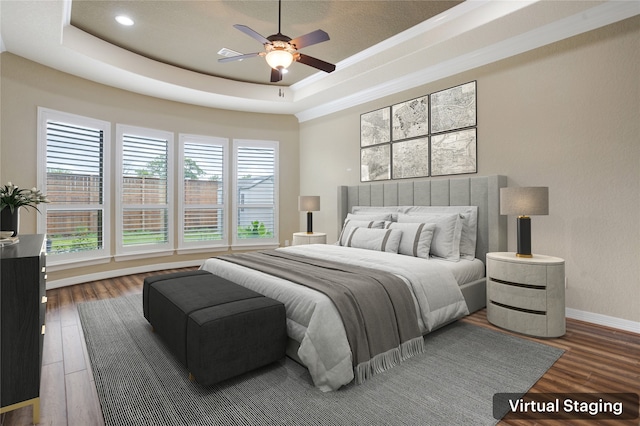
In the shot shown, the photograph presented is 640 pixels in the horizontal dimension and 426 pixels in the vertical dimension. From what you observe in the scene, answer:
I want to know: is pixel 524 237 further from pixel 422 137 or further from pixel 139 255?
pixel 139 255

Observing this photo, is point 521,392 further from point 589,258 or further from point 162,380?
point 162,380

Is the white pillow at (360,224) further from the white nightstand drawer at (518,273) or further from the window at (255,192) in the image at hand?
the window at (255,192)

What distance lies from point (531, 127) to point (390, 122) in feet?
5.90

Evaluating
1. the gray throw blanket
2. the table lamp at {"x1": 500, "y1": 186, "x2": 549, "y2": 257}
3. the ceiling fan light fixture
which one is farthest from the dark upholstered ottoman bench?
the table lamp at {"x1": 500, "y1": 186, "x2": 549, "y2": 257}

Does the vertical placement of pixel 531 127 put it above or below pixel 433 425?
above

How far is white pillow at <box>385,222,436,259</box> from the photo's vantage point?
3439mm

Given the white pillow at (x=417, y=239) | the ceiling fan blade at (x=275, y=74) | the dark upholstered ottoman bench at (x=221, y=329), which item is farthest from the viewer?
the white pillow at (x=417, y=239)

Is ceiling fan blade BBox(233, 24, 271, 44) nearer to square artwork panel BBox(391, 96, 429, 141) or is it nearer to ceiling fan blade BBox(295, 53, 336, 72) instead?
ceiling fan blade BBox(295, 53, 336, 72)

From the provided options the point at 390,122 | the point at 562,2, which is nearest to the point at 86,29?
the point at 390,122

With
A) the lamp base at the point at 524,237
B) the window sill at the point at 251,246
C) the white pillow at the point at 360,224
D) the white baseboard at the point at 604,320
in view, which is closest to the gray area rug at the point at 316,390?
the lamp base at the point at 524,237

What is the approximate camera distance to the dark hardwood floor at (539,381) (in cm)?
174

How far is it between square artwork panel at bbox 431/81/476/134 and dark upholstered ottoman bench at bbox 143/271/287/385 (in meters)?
3.09

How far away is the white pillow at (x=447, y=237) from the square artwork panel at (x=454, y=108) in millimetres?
1169

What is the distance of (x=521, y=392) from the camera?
192 centimetres
